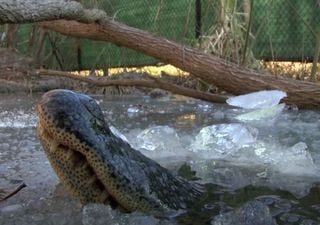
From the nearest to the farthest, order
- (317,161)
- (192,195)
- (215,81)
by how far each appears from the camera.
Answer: (192,195) → (317,161) → (215,81)

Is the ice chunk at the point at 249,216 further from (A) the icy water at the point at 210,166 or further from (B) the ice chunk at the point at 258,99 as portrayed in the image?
(B) the ice chunk at the point at 258,99

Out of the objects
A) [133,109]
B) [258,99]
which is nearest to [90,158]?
[258,99]

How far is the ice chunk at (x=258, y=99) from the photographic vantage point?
393 centimetres

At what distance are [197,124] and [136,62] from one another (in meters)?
4.61

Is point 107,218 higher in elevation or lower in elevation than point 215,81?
higher

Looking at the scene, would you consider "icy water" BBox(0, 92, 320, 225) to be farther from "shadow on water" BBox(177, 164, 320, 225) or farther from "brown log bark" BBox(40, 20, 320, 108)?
"brown log bark" BBox(40, 20, 320, 108)

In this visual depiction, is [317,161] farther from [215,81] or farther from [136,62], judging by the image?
[136,62]

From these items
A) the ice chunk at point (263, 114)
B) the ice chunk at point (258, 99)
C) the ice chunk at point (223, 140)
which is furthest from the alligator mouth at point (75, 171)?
the ice chunk at point (258, 99)

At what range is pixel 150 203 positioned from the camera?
5.97 feet

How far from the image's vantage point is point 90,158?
1.71m

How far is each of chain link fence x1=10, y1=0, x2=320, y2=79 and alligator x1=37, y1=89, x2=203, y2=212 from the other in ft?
13.7

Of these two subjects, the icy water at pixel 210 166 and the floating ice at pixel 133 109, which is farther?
the floating ice at pixel 133 109

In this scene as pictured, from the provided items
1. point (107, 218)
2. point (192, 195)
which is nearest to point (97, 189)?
point (107, 218)

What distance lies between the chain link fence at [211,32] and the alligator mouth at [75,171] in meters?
4.25
